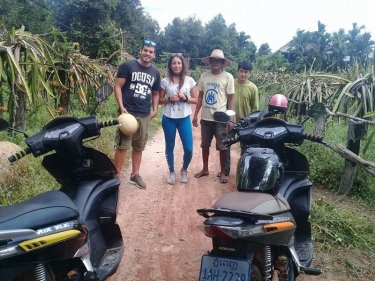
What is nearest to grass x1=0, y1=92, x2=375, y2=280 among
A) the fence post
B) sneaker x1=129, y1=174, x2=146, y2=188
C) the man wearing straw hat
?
the fence post

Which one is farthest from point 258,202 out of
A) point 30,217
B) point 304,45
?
point 304,45

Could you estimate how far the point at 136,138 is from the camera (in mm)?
5215

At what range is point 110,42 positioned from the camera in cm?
2256

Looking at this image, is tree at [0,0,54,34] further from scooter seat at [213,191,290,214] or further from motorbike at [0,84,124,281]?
scooter seat at [213,191,290,214]

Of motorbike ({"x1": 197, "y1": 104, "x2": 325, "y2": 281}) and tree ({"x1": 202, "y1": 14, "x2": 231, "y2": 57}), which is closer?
motorbike ({"x1": 197, "y1": 104, "x2": 325, "y2": 281})

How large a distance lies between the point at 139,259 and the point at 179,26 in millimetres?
39738

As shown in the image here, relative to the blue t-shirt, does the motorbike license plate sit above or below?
below

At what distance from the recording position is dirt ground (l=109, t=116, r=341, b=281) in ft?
11.2

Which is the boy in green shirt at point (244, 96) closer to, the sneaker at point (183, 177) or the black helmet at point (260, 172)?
the sneaker at point (183, 177)

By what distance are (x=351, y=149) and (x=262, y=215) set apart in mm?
3215

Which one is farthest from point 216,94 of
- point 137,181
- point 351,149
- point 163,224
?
point 163,224

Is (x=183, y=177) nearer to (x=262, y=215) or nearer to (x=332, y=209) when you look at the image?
(x=332, y=209)

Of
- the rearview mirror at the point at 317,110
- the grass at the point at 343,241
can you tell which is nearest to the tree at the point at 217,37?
the grass at the point at 343,241

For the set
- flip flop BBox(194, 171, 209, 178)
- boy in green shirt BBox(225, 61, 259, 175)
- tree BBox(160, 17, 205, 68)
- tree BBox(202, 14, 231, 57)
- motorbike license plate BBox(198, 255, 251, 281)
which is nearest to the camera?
motorbike license plate BBox(198, 255, 251, 281)
